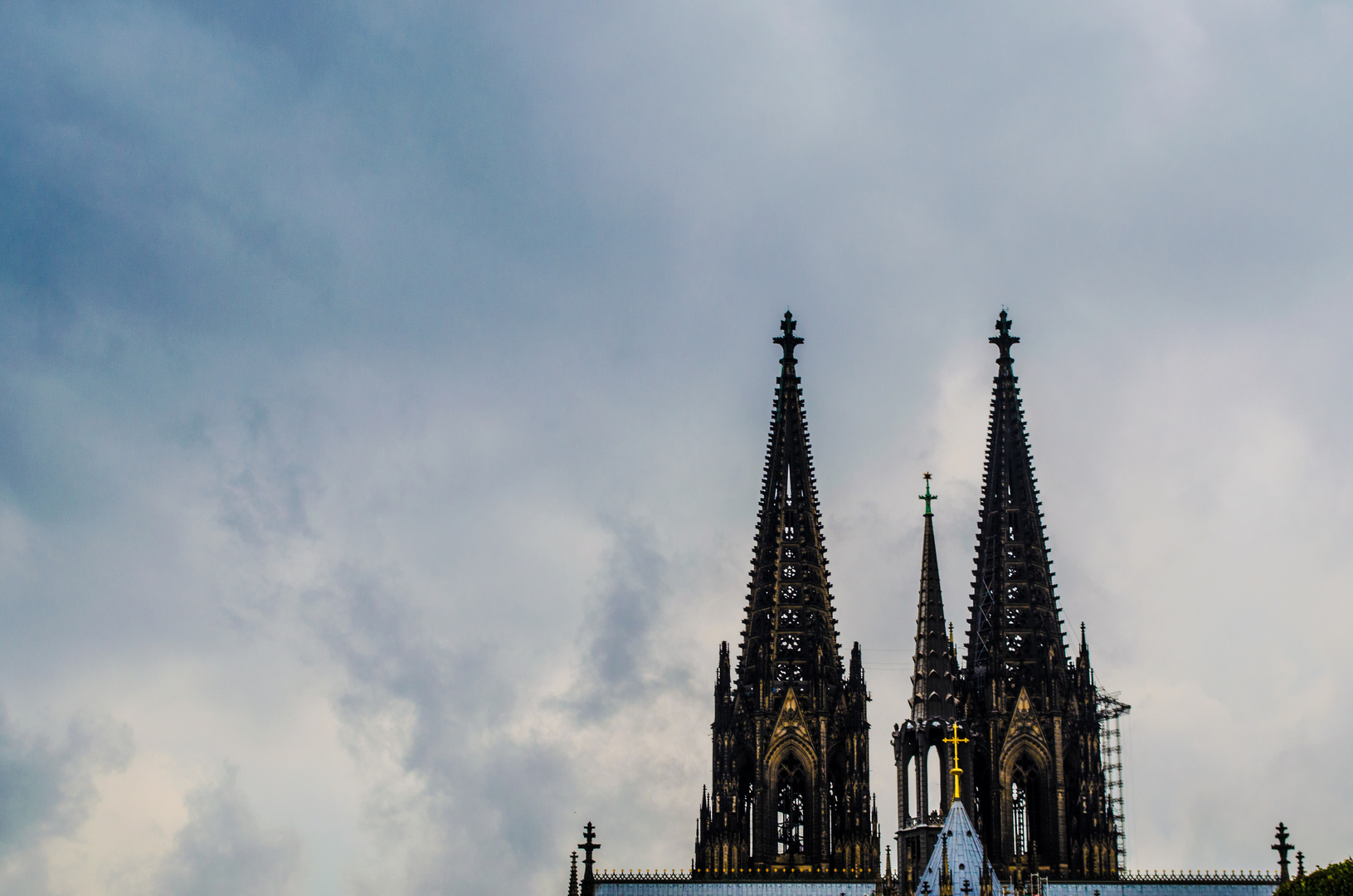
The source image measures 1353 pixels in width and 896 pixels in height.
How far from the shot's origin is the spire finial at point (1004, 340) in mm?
120875

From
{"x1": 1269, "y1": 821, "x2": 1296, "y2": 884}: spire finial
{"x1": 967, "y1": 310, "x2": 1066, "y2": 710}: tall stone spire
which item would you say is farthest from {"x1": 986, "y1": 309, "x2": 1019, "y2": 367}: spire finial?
{"x1": 1269, "y1": 821, "x2": 1296, "y2": 884}: spire finial

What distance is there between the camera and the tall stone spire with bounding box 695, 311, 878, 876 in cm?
10881

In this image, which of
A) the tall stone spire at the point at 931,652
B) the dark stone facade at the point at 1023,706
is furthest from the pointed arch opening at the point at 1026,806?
the tall stone spire at the point at 931,652

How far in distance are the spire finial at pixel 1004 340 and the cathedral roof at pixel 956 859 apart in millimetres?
41483

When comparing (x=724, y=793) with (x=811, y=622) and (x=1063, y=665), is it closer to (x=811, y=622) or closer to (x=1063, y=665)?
(x=811, y=622)

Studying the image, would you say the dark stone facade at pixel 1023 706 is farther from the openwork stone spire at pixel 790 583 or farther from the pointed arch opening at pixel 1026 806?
the openwork stone spire at pixel 790 583

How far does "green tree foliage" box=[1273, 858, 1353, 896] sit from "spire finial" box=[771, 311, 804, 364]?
148 ft

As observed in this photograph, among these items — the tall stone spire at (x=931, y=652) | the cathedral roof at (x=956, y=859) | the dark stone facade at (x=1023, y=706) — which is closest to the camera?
the cathedral roof at (x=956, y=859)

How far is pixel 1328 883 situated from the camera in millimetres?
83375

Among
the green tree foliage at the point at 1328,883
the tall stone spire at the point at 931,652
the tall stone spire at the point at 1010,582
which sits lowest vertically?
the green tree foliage at the point at 1328,883

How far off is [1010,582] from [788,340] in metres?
18.9

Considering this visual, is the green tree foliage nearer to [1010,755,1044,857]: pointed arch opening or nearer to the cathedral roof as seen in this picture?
the cathedral roof

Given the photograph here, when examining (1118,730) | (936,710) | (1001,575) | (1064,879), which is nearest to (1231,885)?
(1064,879)

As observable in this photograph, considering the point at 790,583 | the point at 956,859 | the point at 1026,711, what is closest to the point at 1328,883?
the point at 956,859
